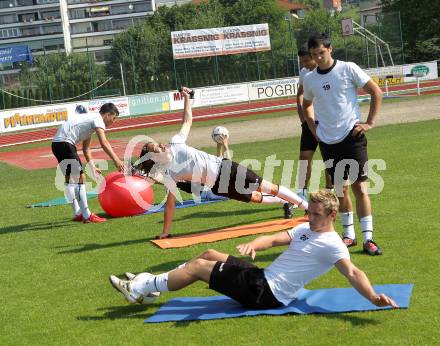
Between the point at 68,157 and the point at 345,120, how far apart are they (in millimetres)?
4970

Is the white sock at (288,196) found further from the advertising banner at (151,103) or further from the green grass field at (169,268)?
the advertising banner at (151,103)

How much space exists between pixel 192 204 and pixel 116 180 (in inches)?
51.9

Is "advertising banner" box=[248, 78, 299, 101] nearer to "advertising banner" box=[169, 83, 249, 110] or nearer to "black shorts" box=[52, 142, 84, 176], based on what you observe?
"advertising banner" box=[169, 83, 249, 110]

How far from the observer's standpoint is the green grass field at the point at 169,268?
17.2ft

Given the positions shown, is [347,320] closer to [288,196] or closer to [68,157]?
[288,196]

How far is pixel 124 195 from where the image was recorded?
10711mm

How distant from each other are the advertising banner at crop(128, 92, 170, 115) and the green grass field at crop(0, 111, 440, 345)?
78.5ft

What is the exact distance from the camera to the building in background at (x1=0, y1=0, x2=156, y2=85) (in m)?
126

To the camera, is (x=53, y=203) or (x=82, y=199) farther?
(x=53, y=203)

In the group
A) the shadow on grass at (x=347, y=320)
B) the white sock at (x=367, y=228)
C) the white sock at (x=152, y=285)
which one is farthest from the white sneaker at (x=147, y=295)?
the white sock at (x=367, y=228)

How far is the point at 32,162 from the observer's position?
72.0ft

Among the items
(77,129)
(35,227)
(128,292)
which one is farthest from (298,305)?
(35,227)

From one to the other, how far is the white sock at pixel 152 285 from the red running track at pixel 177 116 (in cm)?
2548

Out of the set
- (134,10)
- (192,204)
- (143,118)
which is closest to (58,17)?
(134,10)
